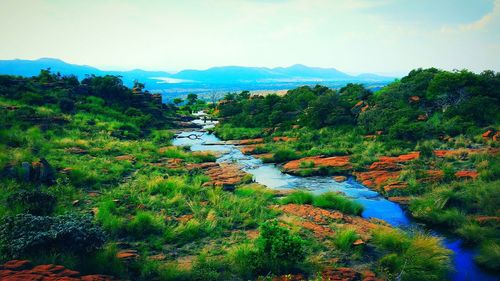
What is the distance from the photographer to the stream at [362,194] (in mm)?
10703

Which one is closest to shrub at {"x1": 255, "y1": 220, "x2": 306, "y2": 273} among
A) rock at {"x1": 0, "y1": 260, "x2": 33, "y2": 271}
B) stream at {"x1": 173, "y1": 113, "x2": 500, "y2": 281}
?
stream at {"x1": 173, "y1": 113, "x2": 500, "y2": 281}

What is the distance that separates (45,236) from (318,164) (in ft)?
61.6

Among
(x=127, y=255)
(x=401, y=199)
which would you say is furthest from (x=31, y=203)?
(x=401, y=199)

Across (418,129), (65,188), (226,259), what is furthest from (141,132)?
(226,259)

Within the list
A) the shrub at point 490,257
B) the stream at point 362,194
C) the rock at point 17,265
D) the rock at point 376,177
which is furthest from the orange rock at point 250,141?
the rock at point 17,265

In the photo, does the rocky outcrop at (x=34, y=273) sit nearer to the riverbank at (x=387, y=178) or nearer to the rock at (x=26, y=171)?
the rock at (x=26, y=171)

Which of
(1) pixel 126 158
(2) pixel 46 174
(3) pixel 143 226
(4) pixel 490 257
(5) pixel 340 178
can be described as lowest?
(5) pixel 340 178

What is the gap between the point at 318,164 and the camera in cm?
2431

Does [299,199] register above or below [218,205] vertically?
below

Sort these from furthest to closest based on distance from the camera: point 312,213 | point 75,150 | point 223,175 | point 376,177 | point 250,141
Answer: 1. point 250,141
2. point 75,150
3. point 223,175
4. point 376,177
5. point 312,213

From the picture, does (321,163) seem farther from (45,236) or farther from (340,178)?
(45,236)

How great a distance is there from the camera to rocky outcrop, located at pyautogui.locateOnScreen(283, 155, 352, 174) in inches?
930

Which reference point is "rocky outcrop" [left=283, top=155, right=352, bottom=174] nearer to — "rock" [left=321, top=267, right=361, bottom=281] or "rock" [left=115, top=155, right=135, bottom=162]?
"rock" [left=115, top=155, right=135, bottom=162]

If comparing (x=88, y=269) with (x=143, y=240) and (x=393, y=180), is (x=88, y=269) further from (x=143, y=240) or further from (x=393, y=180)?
(x=393, y=180)
